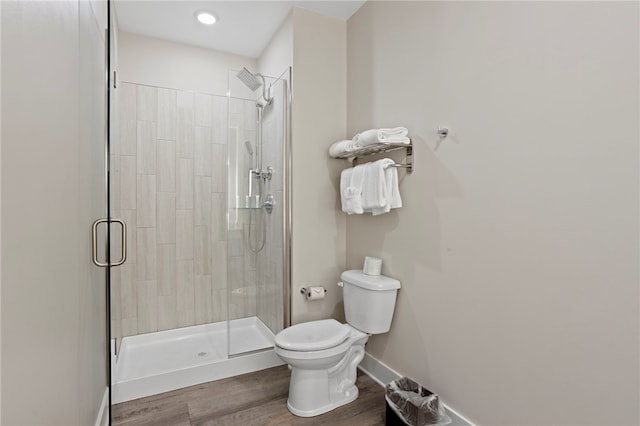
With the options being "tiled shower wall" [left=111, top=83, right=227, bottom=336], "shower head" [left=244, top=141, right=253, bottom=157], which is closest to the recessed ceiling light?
"tiled shower wall" [left=111, top=83, right=227, bottom=336]

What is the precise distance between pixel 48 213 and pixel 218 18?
2.21 metres

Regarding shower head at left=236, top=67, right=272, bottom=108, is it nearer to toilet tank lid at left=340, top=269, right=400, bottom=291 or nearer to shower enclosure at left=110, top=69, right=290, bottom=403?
shower enclosure at left=110, top=69, right=290, bottom=403

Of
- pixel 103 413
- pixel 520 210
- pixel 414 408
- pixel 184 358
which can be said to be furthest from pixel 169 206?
pixel 520 210

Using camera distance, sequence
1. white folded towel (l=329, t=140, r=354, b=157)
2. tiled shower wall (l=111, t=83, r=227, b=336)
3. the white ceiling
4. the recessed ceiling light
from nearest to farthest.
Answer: white folded towel (l=329, t=140, r=354, b=157)
the white ceiling
the recessed ceiling light
tiled shower wall (l=111, t=83, r=227, b=336)

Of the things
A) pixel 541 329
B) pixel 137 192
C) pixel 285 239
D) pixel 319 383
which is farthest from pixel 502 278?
pixel 137 192

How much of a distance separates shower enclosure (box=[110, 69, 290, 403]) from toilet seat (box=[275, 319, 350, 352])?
41 cm

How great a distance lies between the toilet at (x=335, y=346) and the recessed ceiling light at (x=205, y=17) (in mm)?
2226

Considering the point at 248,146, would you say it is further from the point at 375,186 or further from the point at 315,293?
the point at 315,293

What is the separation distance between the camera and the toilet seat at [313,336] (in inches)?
71.7

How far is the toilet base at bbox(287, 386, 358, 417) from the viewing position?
1872 mm

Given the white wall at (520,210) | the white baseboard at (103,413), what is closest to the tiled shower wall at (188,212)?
the white baseboard at (103,413)

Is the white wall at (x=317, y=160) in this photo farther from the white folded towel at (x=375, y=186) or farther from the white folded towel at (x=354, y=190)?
the white folded towel at (x=375, y=186)

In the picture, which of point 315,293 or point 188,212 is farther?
point 188,212

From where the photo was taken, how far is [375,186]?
1.96 m
